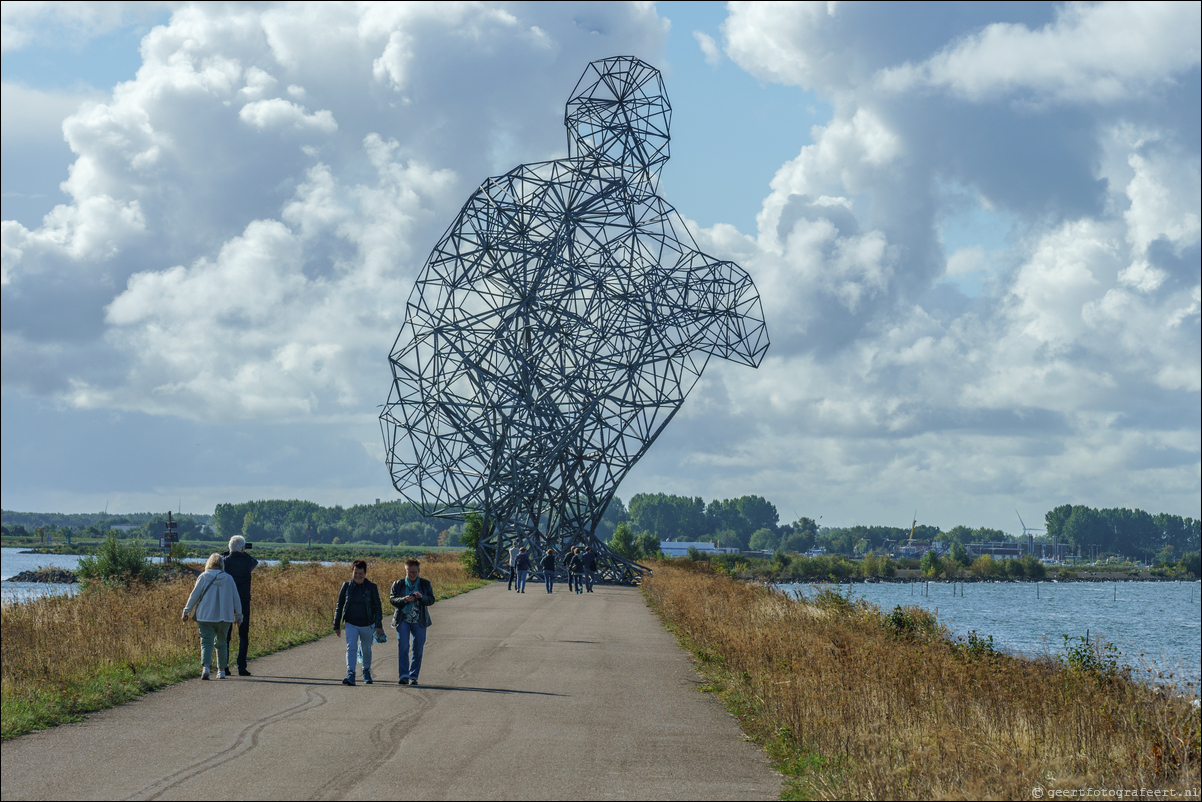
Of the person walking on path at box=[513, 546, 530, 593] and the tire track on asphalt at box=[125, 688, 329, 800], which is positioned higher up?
the person walking on path at box=[513, 546, 530, 593]

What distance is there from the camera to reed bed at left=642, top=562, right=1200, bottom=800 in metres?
8.27

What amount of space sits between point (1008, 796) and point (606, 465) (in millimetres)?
31932

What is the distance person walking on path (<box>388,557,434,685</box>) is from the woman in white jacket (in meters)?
2.14

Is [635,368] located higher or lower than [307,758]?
higher

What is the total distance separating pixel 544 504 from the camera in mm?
40750

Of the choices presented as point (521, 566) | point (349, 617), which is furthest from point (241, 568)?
point (521, 566)

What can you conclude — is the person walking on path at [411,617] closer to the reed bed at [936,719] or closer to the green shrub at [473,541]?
the reed bed at [936,719]

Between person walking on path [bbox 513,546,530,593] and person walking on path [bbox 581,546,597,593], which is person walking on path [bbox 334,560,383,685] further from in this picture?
person walking on path [bbox 581,546,597,593]

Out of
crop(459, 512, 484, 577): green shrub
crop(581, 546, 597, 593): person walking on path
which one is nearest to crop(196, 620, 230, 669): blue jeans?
crop(581, 546, 597, 593): person walking on path

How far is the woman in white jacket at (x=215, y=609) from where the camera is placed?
1396 centimetres

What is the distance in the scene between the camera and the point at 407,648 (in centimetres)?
1418

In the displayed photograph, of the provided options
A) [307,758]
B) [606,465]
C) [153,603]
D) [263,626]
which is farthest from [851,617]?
[606,465]

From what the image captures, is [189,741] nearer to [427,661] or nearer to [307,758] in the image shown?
[307,758]

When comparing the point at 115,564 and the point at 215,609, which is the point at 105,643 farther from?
the point at 115,564
